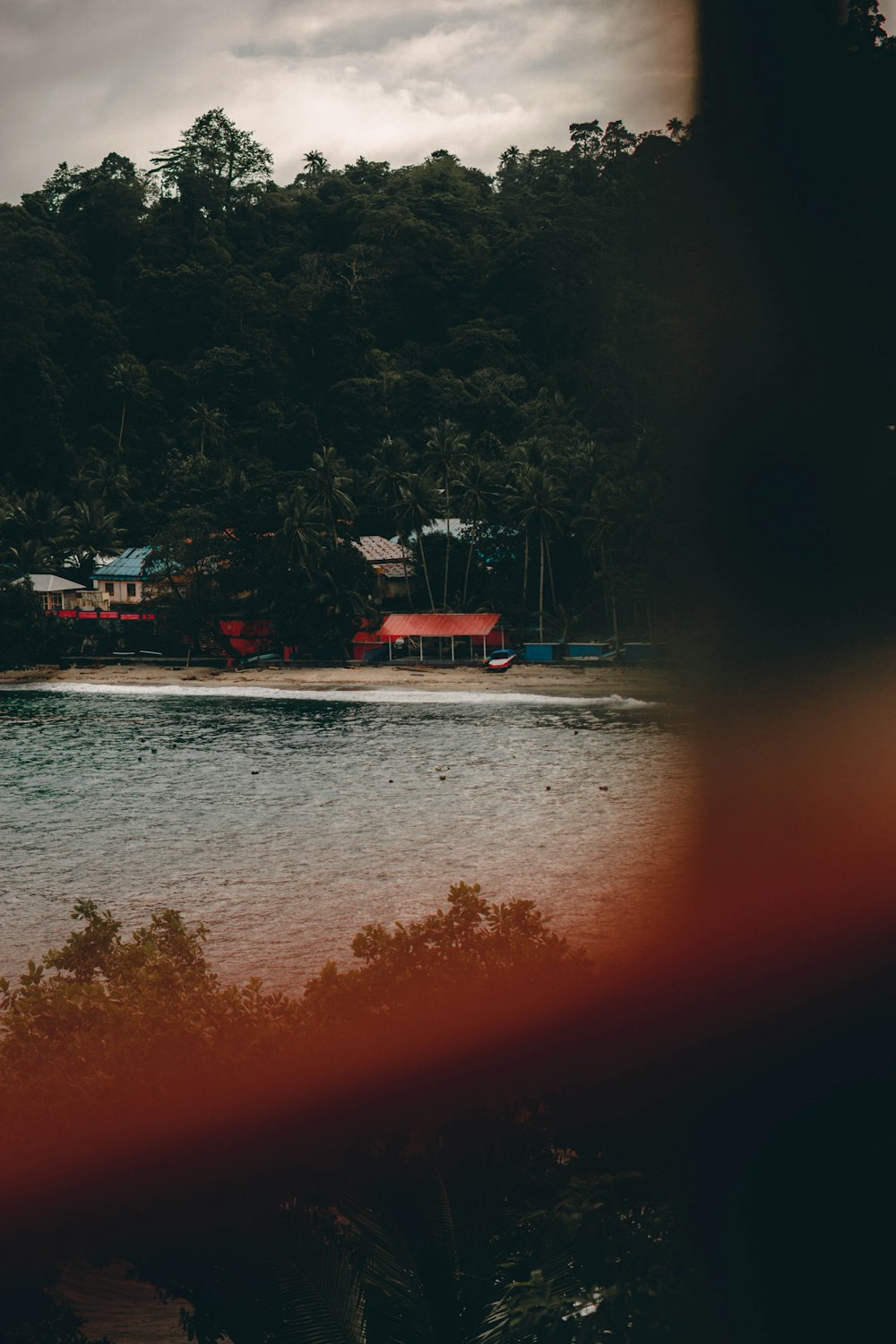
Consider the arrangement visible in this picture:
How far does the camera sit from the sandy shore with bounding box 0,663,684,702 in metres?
55.9

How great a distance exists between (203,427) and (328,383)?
A: 1207 cm

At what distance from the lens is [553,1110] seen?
491 centimetres

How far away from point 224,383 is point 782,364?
288 feet

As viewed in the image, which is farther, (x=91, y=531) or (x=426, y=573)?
(x=91, y=531)

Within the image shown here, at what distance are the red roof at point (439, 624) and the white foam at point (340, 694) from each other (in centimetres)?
776

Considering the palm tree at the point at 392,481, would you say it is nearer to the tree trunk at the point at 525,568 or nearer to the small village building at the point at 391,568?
the small village building at the point at 391,568

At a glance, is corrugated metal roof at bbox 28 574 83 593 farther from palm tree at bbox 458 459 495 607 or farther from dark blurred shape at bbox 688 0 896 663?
dark blurred shape at bbox 688 0 896 663

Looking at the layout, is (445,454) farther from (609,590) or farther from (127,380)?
(127,380)

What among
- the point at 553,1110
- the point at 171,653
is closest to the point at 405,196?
the point at 171,653

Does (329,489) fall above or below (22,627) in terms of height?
above

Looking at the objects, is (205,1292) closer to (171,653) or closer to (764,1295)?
(764,1295)

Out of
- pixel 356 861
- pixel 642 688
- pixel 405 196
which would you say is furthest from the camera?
pixel 405 196

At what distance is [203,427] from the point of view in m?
88.9

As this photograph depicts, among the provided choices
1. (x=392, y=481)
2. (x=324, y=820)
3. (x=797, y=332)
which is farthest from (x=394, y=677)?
(x=797, y=332)
